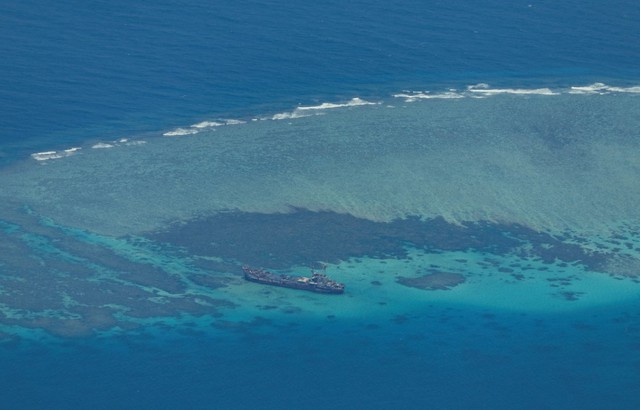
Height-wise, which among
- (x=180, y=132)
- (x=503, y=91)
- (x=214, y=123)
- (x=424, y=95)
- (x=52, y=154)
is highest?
(x=503, y=91)

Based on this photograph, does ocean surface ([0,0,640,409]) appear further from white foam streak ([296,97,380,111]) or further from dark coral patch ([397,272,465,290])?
white foam streak ([296,97,380,111])

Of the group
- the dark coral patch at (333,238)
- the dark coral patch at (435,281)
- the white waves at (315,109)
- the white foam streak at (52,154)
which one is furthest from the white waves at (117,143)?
the dark coral patch at (435,281)

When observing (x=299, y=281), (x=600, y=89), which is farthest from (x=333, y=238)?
(x=600, y=89)

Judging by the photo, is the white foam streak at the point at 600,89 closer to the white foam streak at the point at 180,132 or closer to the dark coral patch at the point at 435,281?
the white foam streak at the point at 180,132

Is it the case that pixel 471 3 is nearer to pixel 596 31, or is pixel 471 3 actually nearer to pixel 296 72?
pixel 596 31

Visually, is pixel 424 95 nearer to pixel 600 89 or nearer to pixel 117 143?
pixel 600 89

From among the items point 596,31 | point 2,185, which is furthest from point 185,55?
point 596,31
